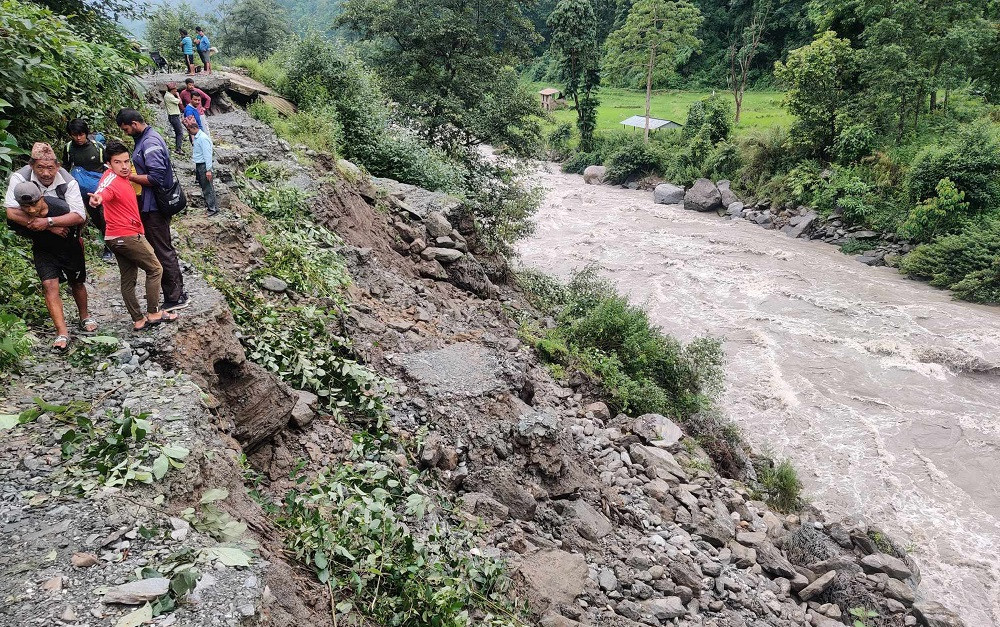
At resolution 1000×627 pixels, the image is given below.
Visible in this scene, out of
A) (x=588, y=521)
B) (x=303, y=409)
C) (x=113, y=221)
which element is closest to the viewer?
(x=113, y=221)

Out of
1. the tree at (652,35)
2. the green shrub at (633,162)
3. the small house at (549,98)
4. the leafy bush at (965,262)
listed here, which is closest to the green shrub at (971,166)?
the leafy bush at (965,262)

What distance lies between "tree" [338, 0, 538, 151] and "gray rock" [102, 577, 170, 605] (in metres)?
15.2

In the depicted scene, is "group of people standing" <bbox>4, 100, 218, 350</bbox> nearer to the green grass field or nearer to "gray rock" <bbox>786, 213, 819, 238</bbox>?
"gray rock" <bbox>786, 213, 819, 238</bbox>

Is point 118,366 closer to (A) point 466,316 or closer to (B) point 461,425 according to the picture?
(B) point 461,425

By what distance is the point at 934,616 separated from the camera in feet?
26.2

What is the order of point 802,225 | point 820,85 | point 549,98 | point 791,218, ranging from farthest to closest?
point 549,98
point 820,85
point 791,218
point 802,225

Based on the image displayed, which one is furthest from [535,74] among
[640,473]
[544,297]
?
[640,473]

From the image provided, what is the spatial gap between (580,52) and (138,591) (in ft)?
137

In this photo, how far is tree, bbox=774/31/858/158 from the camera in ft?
87.4

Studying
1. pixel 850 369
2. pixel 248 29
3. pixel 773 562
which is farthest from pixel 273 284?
pixel 248 29

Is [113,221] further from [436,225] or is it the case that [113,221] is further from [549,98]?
[549,98]

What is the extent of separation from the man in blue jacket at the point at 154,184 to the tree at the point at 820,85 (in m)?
29.3

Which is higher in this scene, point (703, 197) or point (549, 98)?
point (549, 98)

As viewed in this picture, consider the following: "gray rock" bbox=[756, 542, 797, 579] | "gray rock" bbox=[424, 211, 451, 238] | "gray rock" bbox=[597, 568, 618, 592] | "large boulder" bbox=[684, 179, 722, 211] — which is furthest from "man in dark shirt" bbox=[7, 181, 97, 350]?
"large boulder" bbox=[684, 179, 722, 211]
